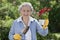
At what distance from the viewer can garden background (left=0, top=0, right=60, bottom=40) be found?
17.9 ft

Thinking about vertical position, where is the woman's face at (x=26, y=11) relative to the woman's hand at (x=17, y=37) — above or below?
above

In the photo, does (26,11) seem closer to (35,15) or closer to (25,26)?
(25,26)

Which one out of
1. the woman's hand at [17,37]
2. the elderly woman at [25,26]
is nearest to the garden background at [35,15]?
the elderly woman at [25,26]

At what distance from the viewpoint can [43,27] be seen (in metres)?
3.66

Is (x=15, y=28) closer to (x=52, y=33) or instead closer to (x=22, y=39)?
(x=22, y=39)

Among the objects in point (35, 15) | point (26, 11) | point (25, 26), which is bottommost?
point (35, 15)

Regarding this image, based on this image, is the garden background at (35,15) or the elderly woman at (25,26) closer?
the elderly woman at (25,26)

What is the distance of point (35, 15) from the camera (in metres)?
5.32

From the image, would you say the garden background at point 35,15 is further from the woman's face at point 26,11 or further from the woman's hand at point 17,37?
the woman's hand at point 17,37

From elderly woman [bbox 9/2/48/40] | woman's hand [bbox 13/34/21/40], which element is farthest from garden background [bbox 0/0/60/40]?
woman's hand [bbox 13/34/21/40]

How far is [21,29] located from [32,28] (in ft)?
0.53

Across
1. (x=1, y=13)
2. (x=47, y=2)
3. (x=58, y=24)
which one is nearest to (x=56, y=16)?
(x=58, y=24)

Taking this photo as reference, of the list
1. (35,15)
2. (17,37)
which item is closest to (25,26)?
(17,37)

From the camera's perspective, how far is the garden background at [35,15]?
5.45m
